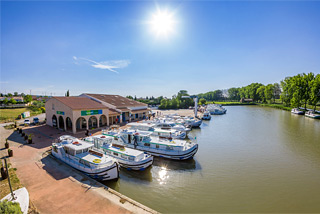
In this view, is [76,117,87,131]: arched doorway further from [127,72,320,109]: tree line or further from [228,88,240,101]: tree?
[228,88,240,101]: tree

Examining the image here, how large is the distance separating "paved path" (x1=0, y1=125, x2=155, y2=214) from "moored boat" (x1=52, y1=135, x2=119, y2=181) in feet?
1.85

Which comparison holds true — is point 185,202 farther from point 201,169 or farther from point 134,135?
point 134,135

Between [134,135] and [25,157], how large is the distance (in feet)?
40.1

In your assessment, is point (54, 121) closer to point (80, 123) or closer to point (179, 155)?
point (80, 123)

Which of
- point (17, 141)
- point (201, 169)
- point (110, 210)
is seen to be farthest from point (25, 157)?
point (201, 169)

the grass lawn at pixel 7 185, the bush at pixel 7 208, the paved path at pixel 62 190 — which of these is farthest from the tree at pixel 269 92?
the bush at pixel 7 208

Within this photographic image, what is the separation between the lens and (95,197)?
32.8ft

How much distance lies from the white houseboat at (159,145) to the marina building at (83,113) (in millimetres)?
10322

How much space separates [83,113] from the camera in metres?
27.3

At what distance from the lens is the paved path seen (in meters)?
9.04

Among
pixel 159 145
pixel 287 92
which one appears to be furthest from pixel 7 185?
pixel 287 92

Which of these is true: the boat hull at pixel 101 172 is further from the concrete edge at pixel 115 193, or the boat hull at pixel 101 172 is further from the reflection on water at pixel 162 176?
the reflection on water at pixel 162 176

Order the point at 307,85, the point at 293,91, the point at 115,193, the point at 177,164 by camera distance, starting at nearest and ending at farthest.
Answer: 1. the point at 115,193
2. the point at 177,164
3. the point at 307,85
4. the point at 293,91

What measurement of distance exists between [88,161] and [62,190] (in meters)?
2.73
